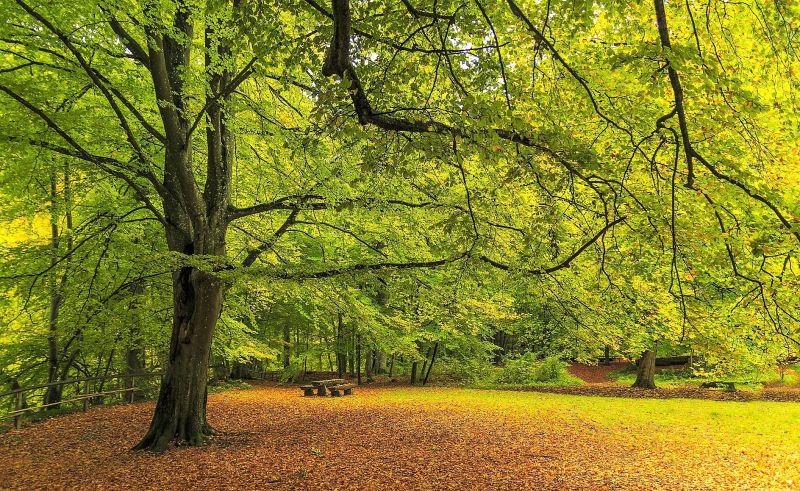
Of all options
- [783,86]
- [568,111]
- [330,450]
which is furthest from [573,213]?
[330,450]

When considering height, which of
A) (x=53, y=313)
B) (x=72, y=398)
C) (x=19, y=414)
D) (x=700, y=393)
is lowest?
(x=700, y=393)

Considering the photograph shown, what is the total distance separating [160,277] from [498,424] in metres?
9.21

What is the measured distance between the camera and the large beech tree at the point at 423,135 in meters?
4.19

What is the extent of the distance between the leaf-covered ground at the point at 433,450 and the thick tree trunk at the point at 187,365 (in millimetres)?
445

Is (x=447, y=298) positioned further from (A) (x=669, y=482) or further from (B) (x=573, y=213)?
(A) (x=669, y=482)

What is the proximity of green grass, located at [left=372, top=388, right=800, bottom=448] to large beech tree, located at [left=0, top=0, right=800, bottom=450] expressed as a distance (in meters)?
2.90

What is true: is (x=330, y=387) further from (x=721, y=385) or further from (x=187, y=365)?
(x=721, y=385)

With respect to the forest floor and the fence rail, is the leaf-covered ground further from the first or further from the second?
the forest floor

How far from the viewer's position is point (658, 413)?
12.8 m

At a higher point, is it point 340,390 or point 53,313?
point 53,313

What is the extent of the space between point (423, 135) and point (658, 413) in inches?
477

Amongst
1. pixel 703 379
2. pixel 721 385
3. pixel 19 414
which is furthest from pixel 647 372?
pixel 19 414

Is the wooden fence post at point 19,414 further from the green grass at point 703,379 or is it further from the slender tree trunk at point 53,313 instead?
the green grass at point 703,379

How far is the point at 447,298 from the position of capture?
29.6ft
